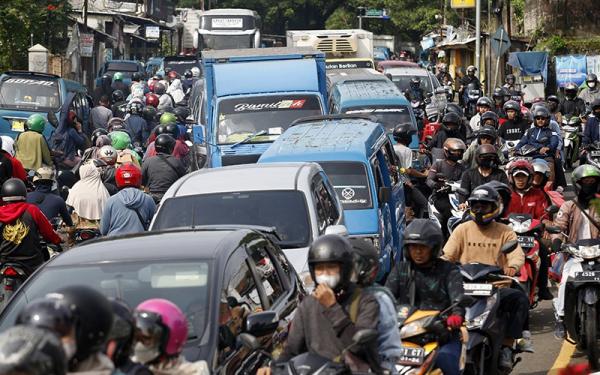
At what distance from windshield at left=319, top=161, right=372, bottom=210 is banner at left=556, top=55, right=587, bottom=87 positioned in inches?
940

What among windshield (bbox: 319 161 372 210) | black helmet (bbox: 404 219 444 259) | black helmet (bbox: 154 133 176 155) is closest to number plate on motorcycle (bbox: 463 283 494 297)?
black helmet (bbox: 404 219 444 259)

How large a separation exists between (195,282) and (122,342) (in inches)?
93.6

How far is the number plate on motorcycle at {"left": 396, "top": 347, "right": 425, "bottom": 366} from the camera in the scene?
26.1 feet

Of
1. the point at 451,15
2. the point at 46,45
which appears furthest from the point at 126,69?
the point at 451,15

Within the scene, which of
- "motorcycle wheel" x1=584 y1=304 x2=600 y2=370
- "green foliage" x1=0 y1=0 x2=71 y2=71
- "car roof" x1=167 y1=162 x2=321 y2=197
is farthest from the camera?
"green foliage" x1=0 y1=0 x2=71 y2=71

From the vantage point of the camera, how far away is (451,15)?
242ft

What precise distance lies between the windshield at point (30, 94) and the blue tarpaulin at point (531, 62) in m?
15.2

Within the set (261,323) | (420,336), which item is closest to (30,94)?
(420,336)

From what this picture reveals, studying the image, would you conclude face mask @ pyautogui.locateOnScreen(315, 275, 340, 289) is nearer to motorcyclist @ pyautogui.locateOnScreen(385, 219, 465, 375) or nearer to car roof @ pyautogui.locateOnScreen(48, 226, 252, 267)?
car roof @ pyautogui.locateOnScreen(48, 226, 252, 267)

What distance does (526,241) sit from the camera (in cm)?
1213

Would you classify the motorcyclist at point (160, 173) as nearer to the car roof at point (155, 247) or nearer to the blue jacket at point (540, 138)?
the blue jacket at point (540, 138)

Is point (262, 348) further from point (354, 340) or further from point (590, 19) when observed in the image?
point (590, 19)

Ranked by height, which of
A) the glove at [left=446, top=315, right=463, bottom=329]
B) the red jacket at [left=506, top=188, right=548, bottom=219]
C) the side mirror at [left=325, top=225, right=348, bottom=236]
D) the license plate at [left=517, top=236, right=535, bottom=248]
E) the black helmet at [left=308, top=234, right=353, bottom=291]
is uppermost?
the black helmet at [left=308, top=234, right=353, bottom=291]

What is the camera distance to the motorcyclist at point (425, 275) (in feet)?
27.8
